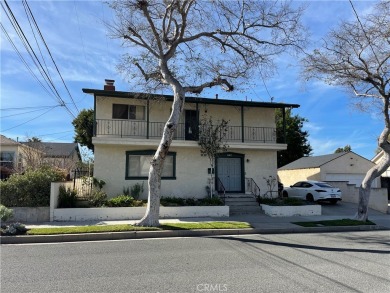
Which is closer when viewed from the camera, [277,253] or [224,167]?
[277,253]

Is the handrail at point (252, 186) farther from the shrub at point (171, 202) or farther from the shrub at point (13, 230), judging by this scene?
the shrub at point (13, 230)

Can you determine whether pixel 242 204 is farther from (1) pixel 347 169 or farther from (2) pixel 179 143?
(1) pixel 347 169

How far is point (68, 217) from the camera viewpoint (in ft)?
45.3

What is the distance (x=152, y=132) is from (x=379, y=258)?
13185mm

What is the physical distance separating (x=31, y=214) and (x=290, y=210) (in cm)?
1131

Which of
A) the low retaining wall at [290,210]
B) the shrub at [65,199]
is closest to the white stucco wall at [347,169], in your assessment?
the low retaining wall at [290,210]

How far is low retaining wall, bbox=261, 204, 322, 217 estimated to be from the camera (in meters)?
16.2

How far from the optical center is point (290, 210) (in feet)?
54.0

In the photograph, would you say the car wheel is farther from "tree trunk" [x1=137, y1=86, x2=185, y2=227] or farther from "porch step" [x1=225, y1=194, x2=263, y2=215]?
"tree trunk" [x1=137, y1=86, x2=185, y2=227]

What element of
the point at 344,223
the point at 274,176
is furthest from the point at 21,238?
the point at 274,176

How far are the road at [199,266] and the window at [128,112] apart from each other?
998 cm

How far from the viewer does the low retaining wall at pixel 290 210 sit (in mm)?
16250

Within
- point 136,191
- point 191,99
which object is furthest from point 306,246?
point 191,99

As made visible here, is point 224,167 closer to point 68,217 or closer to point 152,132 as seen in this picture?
point 152,132
